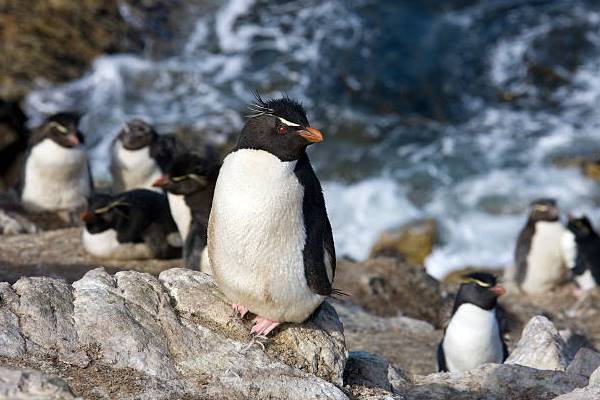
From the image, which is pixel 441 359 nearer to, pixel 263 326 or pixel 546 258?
pixel 263 326

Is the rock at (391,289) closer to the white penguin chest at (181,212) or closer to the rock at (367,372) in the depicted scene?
the white penguin chest at (181,212)

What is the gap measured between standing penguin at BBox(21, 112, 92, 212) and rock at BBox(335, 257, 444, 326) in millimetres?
3198

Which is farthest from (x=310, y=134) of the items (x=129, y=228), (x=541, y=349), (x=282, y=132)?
(x=129, y=228)

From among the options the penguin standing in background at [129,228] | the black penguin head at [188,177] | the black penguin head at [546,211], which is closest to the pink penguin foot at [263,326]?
the black penguin head at [188,177]

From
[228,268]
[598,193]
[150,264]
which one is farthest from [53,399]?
[598,193]

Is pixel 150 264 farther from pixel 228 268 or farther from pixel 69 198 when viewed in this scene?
pixel 228 268

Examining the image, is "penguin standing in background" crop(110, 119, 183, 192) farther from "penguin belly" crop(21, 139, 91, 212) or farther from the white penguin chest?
the white penguin chest

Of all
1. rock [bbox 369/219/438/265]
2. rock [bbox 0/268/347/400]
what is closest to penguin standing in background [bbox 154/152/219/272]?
rock [bbox 0/268/347/400]

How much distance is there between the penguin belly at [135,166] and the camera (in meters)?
11.4

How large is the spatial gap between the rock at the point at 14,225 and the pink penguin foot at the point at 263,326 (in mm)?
5576

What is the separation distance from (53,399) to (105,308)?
4.07 ft

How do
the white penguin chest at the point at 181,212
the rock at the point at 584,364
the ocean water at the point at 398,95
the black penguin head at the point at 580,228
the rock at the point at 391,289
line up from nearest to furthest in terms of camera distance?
the rock at the point at 584,364 < the white penguin chest at the point at 181,212 < the rock at the point at 391,289 < the black penguin head at the point at 580,228 < the ocean water at the point at 398,95

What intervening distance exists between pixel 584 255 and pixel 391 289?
2.94 meters

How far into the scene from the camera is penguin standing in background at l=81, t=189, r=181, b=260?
9.39 m
